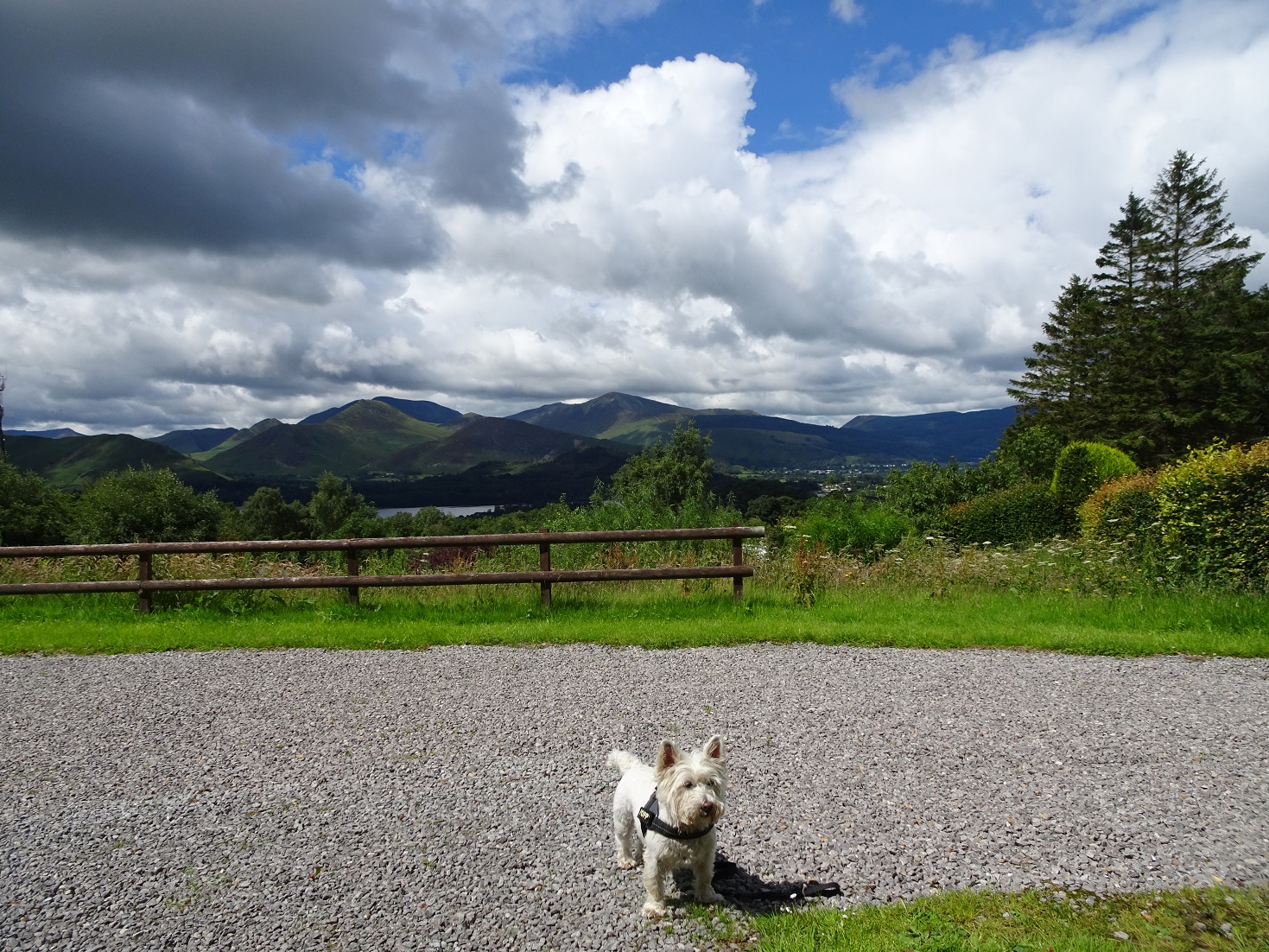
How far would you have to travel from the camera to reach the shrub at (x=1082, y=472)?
70.1ft

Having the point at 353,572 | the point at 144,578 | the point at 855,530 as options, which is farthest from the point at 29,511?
the point at 855,530

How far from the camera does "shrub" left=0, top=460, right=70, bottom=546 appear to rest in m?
49.6

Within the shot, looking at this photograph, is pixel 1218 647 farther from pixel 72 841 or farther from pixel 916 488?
pixel 916 488

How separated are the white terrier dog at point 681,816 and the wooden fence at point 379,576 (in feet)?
22.1

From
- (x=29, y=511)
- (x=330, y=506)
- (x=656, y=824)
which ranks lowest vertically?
(x=330, y=506)

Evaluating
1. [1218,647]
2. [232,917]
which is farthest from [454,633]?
[1218,647]

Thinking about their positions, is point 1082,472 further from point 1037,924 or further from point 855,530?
point 1037,924

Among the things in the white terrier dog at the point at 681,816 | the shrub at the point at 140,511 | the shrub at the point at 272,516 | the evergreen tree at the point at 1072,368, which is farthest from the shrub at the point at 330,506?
the white terrier dog at the point at 681,816

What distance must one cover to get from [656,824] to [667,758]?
1.23ft

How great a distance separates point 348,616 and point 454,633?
2.18m

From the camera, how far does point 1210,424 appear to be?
38500 mm

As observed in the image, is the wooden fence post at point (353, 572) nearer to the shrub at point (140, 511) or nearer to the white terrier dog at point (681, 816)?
the white terrier dog at point (681, 816)

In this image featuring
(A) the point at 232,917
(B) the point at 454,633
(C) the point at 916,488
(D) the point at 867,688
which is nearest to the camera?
(A) the point at 232,917

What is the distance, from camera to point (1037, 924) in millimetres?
3473
